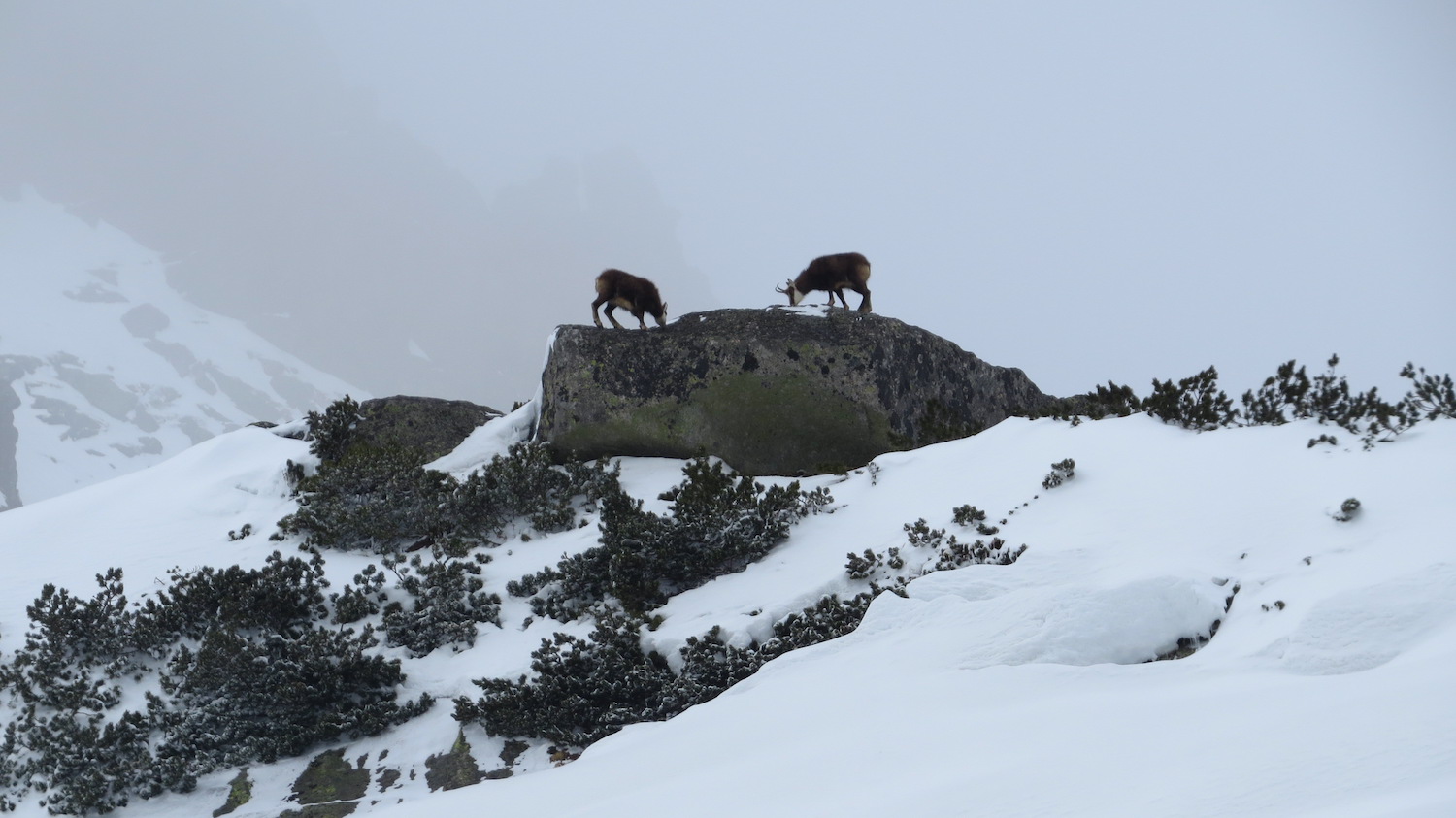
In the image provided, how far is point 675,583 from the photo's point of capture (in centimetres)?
780

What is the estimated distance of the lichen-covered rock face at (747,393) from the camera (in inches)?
413

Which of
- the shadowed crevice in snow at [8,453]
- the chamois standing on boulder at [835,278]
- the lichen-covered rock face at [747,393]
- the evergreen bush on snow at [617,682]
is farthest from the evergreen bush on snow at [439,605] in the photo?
the shadowed crevice in snow at [8,453]

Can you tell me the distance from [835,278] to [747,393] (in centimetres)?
300

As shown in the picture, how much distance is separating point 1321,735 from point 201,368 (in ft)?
376

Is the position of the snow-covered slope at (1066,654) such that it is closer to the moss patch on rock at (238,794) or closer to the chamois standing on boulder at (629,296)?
the moss patch on rock at (238,794)

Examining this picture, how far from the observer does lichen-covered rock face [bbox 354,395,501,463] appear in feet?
39.4

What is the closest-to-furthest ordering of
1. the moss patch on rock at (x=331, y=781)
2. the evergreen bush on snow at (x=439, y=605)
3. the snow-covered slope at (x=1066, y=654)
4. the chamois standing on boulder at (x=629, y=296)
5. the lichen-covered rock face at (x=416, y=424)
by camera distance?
the snow-covered slope at (x=1066, y=654), the moss patch on rock at (x=331, y=781), the evergreen bush on snow at (x=439, y=605), the chamois standing on boulder at (x=629, y=296), the lichen-covered rock face at (x=416, y=424)

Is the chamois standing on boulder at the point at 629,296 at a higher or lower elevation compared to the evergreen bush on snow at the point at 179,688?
higher

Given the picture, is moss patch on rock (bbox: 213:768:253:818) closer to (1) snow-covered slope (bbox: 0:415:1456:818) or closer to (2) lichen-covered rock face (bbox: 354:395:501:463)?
(1) snow-covered slope (bbox: 0:415:1456:818)

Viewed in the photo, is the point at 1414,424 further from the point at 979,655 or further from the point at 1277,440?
the point at 979,655

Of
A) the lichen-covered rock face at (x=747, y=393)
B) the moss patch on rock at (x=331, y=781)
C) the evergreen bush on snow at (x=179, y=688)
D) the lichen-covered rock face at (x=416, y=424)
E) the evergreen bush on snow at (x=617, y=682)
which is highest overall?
the lichen-covered rock face at (x=416, y=424)

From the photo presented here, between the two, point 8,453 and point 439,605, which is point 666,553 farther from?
point 8,453

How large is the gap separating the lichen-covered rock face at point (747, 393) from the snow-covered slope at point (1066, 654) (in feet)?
5.92

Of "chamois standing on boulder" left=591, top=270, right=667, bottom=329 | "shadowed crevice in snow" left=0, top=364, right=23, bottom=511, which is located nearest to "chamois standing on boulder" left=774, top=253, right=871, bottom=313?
"chamois standing on boulder" left=591, top=270, right=667, bottom=329
